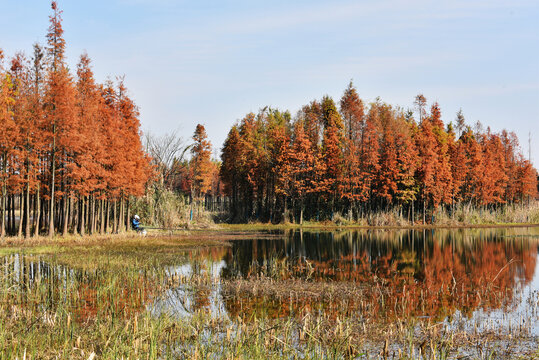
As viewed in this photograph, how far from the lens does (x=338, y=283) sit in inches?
733

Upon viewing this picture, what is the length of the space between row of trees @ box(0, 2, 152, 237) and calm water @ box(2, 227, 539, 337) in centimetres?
1034

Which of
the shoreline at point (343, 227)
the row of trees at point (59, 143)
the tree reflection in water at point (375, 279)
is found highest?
the row of trees at point (59, 143)

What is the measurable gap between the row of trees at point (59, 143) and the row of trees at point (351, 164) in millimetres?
23234

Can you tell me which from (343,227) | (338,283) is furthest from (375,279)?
(343,227)

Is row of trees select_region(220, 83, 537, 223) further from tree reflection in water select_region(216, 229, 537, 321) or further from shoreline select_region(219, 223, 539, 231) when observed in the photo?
tree reflection in water select_region(216, 229, 537, 321)

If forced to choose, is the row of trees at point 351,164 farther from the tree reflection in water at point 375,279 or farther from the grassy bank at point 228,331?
the grassy bank at point 228,331

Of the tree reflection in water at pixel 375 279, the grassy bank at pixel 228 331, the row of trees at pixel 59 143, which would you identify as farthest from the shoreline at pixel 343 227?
the grassy bank at pixel 228 331

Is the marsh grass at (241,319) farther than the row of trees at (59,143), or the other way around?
the row of trees at (59,143)

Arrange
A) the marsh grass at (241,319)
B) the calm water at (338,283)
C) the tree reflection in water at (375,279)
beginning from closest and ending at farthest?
the marsh grass at (241,319)
the calm water at (338,283)
the tree reflection in water at (375,279)

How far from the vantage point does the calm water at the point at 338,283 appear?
13867 mm

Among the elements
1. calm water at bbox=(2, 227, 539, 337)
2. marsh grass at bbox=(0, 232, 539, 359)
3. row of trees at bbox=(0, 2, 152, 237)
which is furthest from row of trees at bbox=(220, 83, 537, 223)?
marsh grass at bbox=(0, 232, 539, 359)

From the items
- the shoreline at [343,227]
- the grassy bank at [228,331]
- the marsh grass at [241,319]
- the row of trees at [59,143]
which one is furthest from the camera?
the shoreline at [343,227]

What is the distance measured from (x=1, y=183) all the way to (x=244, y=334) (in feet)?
88.6

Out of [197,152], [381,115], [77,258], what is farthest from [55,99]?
[197,152]
